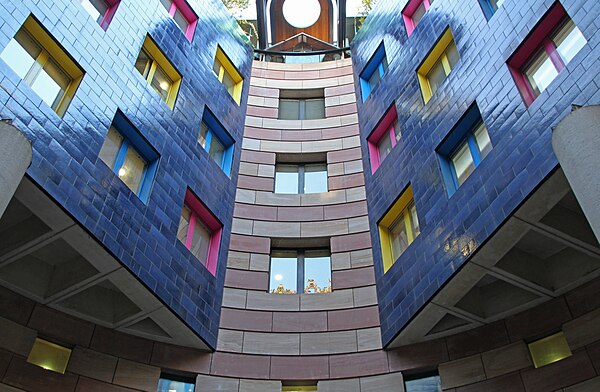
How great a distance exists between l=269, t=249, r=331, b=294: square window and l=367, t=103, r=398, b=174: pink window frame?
417 cm

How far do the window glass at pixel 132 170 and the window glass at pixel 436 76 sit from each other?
10383mm

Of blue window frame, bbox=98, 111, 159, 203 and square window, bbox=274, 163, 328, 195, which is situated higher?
square window, bbox=274, 163, 328, 195

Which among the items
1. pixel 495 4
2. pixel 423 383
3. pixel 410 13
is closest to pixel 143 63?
pixel 410 13

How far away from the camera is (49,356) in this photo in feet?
44.1

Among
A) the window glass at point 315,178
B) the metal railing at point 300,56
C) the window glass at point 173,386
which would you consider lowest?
the window glass at point 173,386

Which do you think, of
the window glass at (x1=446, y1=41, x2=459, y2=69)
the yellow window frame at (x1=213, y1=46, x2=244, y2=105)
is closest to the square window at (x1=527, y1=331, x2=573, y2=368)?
the window glass at (x1=446, y1=41, x2=459, y2=69)

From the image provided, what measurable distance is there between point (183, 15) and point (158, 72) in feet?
15.8

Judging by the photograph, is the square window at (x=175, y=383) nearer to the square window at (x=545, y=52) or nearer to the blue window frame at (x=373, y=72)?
the square window at (x=545, y=52)

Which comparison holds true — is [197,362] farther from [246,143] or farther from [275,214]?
[246,143]

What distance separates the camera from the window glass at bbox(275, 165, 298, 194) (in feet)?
73.7

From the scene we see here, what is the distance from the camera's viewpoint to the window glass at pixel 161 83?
61.5 feet

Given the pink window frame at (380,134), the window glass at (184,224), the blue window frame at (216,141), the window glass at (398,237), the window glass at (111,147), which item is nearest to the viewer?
the window glass at (111,147)

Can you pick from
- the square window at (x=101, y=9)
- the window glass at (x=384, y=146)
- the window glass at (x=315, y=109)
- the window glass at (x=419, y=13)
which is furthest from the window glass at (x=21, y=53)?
the window glass at (x=419, y=13)

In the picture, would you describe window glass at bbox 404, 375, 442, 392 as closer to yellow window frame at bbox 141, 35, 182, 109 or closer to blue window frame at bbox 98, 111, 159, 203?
blue window frame at bbox 98, 111, 159, 203
